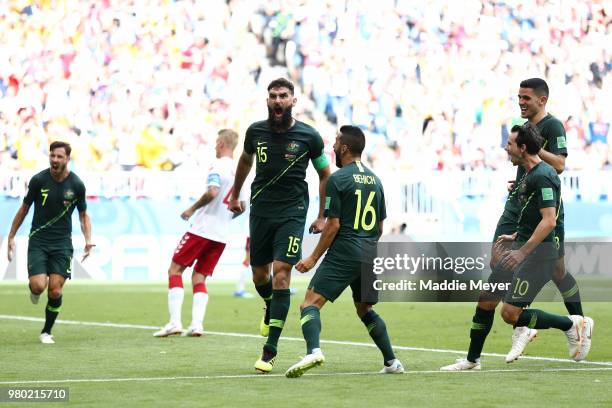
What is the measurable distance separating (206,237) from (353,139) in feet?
16.2

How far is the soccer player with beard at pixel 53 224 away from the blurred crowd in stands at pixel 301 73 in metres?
11.9

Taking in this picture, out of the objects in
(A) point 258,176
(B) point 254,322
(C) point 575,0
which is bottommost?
(B) point 254,322

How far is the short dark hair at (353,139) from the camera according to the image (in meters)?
8.84

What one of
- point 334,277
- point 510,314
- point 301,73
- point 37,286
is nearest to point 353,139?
point 334,277

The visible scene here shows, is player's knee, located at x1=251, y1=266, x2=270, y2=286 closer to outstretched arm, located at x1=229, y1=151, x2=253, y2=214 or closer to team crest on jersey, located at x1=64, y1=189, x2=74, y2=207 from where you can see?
outstretched arm, located at x1=229, y1=151, x2=253, y2=214

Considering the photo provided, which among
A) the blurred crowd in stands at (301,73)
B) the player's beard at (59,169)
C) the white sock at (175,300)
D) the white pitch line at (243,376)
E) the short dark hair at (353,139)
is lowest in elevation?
the white pitch line at (243,376)

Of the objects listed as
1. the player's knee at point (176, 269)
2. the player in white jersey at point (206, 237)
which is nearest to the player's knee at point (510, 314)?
the player in white jersey at point (206, 237)

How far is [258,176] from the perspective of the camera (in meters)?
9.99

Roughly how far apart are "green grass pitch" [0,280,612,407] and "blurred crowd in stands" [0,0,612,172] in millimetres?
9803

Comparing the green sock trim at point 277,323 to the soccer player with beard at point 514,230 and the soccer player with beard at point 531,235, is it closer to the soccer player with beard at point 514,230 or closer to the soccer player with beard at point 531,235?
the soccer player with beard at point 514,230

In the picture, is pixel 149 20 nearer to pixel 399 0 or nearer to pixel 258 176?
pixel 399 0

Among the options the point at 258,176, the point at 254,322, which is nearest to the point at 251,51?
the point at 254,322

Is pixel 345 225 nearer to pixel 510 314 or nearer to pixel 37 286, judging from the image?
pixel 510 314

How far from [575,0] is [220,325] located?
1912cm
